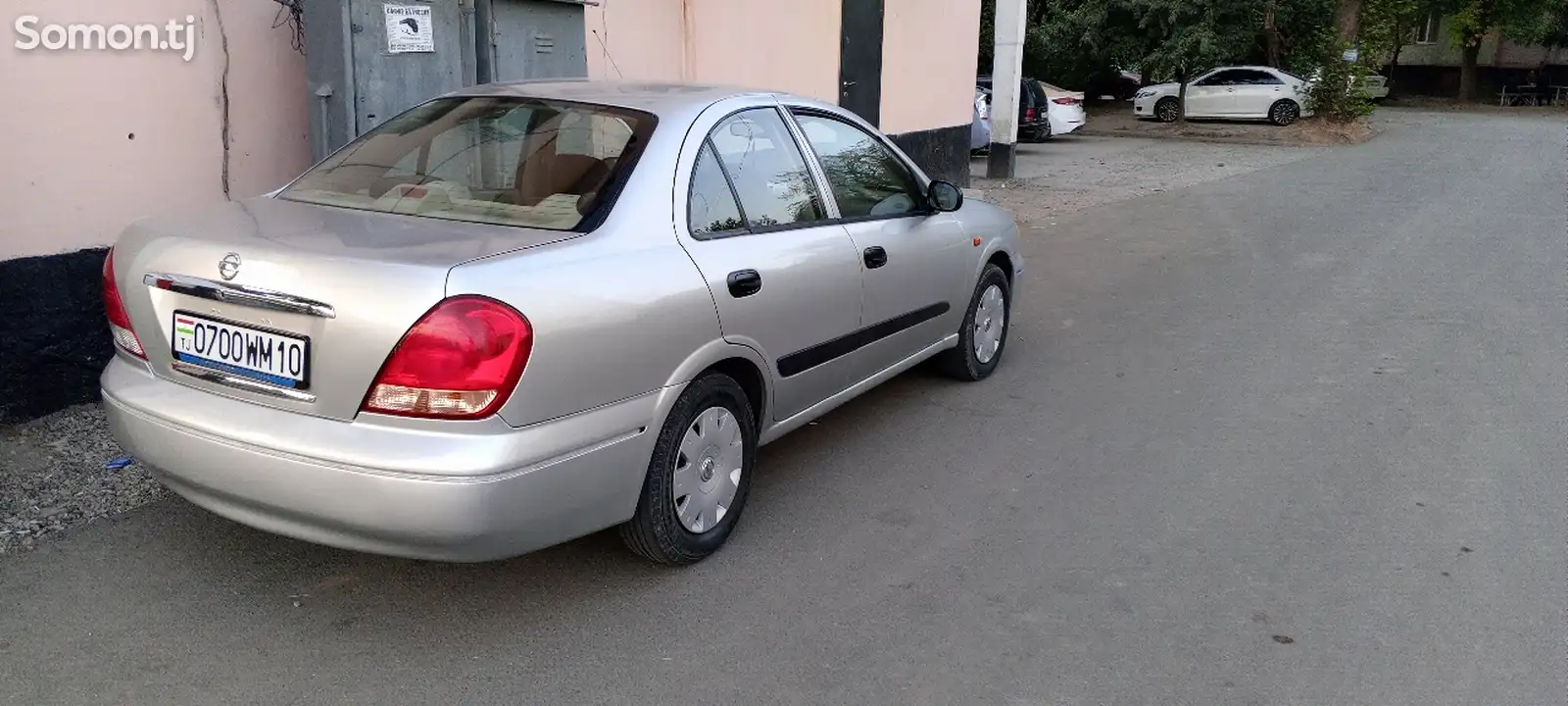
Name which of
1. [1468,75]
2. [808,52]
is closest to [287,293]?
[808,52]

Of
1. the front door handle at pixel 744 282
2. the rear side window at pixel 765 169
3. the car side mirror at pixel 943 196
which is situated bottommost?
the front door handle at pixel 744 282

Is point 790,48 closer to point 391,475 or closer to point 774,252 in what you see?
point 774,252

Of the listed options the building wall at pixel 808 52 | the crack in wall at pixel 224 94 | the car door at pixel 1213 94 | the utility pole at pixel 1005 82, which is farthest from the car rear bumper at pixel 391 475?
the car door at pixel 1213 94

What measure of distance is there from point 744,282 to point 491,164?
970mm

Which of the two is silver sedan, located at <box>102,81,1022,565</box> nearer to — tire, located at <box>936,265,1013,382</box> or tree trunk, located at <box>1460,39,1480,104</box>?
tire, located at <box>936,265,1013,382</box>

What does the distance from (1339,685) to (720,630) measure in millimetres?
1776

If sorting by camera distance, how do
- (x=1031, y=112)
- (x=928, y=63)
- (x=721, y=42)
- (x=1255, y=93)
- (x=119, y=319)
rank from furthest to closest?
(x=1255, y=93)
(x=1031, y=112)
(x=928, y=63)
(x=721, y=42)
(x=119, y=319)

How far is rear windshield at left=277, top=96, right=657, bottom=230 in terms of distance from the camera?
3.86m

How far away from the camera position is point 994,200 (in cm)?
1428

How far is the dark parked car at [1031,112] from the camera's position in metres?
21.4

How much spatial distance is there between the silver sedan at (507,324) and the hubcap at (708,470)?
1cm

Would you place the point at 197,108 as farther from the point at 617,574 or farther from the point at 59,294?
the point at 617,574

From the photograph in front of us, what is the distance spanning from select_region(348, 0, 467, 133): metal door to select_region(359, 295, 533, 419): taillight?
3.23m

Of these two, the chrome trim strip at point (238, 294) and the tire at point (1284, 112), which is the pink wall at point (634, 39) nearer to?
the chrome trim strip at point (238, 294)
